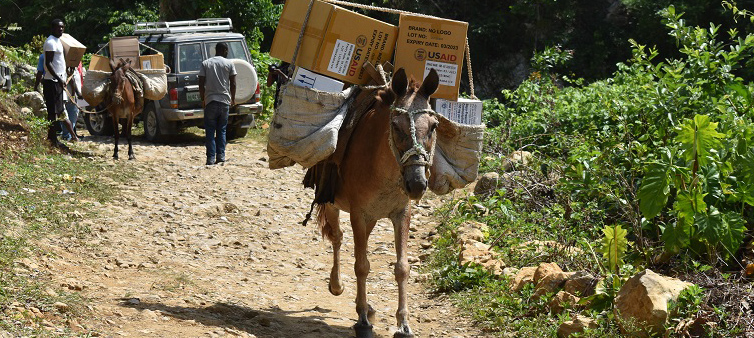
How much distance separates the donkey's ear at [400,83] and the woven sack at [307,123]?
22.9 inches

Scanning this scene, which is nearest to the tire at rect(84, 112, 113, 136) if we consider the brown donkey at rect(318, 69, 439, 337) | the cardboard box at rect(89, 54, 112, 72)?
the cardboard box at rect(89, 54, 112, 72)

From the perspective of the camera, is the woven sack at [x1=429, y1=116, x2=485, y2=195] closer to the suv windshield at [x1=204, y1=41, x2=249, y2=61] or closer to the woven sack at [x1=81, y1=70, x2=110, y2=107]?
the woven sack at [x1=81, y1=70, x2=110, y2=107]

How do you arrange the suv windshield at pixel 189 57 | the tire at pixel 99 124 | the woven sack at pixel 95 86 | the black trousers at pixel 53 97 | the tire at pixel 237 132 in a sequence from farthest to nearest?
the tire at pixel 99 124 → the tire at pixel 237 132 → the suv windshield at pixel 189 57 → the woven sack at pixel 95 86 → the black trousers at pixel 53 97

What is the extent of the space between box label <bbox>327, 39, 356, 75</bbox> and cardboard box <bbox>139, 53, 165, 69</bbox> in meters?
8.08

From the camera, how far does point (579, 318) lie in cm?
598

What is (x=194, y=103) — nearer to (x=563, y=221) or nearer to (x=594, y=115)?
(x=594, y=115)

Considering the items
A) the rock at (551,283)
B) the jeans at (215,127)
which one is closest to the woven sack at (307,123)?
the rock at (551,283)

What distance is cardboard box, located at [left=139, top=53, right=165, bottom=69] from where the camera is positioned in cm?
1374

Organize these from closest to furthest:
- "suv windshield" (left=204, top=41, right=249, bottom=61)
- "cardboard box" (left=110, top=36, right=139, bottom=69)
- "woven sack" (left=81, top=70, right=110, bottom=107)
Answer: "woven sack" (left=81, top=70, right=110, bottom=107)
"cardboard box" (left=110, top=36, right=139, bottom=69)
"suv windshield" (left=204, top=41, right=249, bottom=61)

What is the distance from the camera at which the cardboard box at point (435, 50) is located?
6.42m

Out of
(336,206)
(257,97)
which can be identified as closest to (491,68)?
(257,97)

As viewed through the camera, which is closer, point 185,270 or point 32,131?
point 185,270

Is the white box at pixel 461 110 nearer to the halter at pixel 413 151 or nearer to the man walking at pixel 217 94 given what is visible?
the halter at pixel 413 151

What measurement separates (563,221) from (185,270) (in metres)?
3.50
